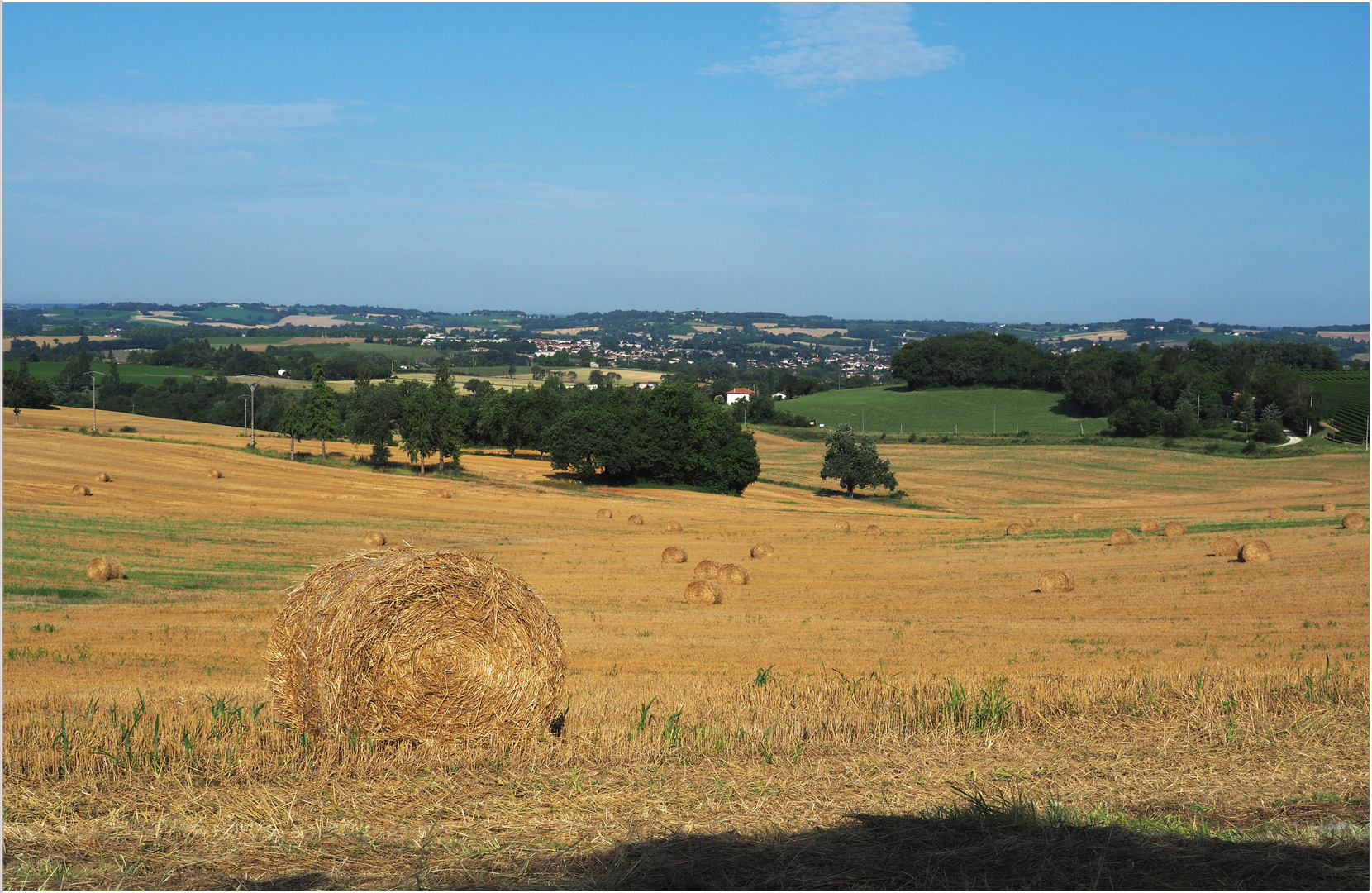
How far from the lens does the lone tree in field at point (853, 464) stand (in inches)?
2736

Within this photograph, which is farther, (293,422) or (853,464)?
(853,464)

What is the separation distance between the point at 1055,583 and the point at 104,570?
74.4ft

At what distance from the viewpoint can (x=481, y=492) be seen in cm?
5672

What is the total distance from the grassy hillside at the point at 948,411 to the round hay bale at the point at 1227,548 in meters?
75.6

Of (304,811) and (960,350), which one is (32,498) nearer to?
(304,811)

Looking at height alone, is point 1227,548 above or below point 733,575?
above

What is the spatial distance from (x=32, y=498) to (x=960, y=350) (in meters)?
114

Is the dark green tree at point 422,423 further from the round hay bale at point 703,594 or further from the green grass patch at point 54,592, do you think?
the round hay bale at point 703,594

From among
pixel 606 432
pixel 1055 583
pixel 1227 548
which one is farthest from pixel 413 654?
pixel 606 432

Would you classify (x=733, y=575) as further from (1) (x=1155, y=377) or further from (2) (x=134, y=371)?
(2) (x=134, y=371)

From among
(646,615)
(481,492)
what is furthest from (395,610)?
(481,492)

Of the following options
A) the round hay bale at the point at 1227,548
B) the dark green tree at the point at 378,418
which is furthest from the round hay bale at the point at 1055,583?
the dark green tree at the point at 378,418

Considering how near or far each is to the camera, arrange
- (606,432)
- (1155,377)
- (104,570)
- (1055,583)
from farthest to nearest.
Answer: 1. (1155,377)
2. (606,432)
3. (1055,583)
4. (104,570)

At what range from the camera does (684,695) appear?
41.6 feet
